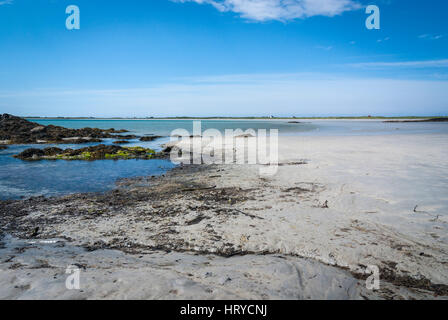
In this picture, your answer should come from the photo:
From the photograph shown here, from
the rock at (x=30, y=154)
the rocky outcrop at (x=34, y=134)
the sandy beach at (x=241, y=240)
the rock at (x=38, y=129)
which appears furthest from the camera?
the rock at (x=38, y=129)

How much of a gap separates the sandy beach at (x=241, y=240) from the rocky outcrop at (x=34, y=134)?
2966 centimetres

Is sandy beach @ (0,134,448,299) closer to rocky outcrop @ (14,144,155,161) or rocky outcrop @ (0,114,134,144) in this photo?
rocky outcrop @ (14,144,155,161)

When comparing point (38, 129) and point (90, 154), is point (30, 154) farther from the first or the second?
point (38, 129)

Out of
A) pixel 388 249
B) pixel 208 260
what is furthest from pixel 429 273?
pixel 208 260

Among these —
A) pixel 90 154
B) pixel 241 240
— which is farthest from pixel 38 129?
pixel 241 240

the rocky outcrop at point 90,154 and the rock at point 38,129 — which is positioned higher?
the rock at point 38,129

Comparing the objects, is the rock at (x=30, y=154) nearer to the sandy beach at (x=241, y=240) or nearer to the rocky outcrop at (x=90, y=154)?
the rocky outcrop at (x=90, y=154)

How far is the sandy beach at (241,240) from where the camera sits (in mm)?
3424

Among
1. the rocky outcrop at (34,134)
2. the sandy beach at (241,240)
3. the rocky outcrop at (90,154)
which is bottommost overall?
the sandy beach at (241,240)

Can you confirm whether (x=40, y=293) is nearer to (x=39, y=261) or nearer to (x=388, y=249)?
(x=39, y=261)

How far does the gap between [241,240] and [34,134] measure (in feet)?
139

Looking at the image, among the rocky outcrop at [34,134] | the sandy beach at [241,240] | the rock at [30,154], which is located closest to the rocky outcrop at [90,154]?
the rock at [30,154]

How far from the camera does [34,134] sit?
120 ft
